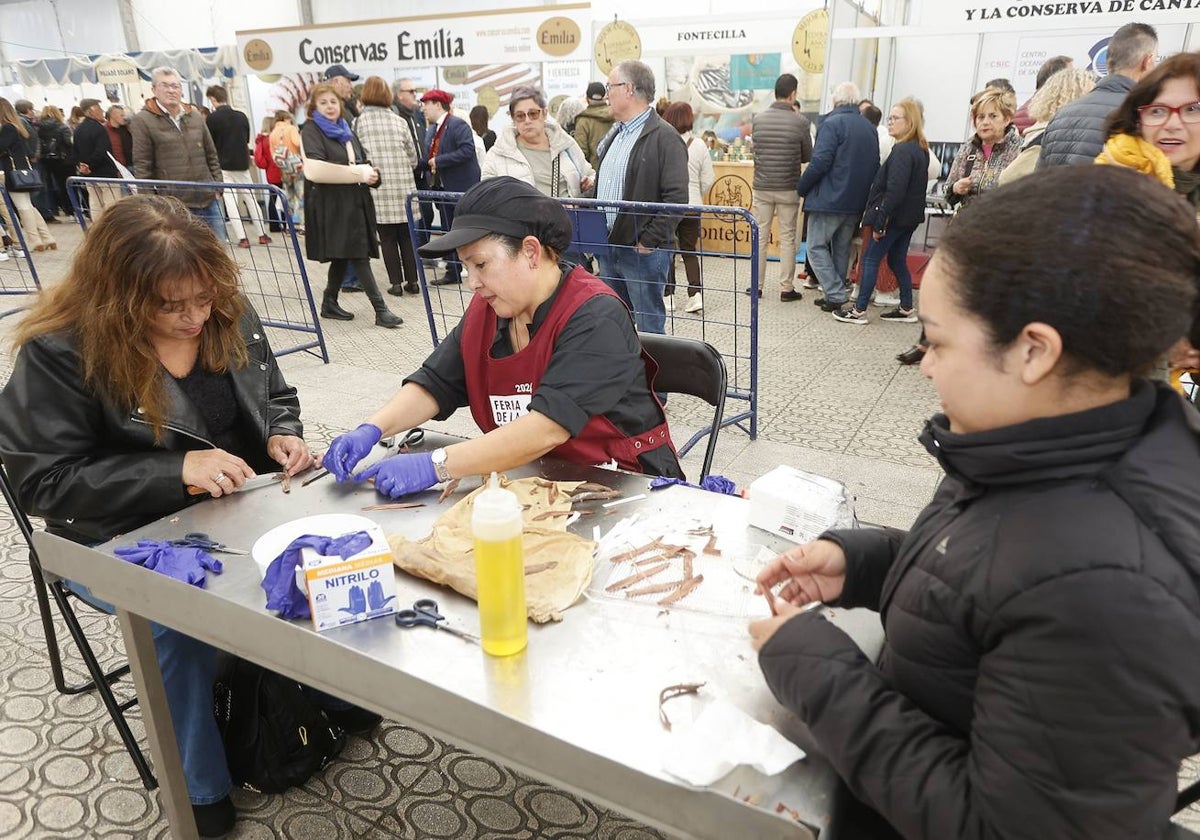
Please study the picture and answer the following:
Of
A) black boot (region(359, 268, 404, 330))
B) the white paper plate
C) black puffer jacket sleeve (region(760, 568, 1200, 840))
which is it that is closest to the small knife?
the white paper plate

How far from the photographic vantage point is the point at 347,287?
7.43 metres

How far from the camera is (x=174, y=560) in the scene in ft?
4.34

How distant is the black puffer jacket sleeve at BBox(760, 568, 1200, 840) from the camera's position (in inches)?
26.8

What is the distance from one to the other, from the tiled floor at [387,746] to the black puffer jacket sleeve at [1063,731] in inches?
47.8

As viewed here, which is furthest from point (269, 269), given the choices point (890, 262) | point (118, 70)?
point (118, 70)

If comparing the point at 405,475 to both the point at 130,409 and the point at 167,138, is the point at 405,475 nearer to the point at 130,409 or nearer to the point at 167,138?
the point at 130,409

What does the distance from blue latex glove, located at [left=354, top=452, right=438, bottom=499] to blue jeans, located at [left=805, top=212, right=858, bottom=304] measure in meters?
5.18

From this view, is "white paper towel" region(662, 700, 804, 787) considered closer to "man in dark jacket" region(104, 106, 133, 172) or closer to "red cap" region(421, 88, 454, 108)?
"red cap" region(421, 88, 454, 108)

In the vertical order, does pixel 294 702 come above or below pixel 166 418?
below

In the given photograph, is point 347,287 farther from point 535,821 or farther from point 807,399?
point 535,821

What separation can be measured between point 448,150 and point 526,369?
16.9 feet

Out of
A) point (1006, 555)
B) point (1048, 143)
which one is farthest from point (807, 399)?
point (1006, 555)

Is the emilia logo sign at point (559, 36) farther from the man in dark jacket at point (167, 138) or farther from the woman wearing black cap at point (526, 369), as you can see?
the woman wearing black cap at point (526, 369)

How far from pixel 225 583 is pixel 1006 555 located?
1.19 meters
